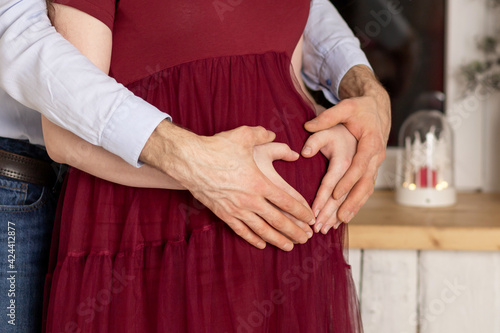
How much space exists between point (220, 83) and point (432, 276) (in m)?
0.89

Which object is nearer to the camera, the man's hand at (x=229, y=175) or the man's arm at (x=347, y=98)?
the man's hand at (x=229, y=175)

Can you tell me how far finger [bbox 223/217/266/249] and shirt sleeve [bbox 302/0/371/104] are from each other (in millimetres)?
470

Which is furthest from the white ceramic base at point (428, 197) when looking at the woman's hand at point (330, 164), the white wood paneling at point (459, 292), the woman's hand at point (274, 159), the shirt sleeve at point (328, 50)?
the woman's hand at point (274, 159)

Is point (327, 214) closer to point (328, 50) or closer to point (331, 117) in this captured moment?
point (331, 117)

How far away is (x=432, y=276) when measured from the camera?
4.53ft

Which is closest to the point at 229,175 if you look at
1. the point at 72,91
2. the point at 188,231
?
the point at 188,231

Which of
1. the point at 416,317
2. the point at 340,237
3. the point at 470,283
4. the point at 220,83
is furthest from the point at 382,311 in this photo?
the point at 220,83

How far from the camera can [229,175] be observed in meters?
0.69

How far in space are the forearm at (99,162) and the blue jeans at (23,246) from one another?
187mm

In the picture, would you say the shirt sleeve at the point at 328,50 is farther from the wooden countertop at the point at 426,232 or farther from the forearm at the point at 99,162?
the forearm at the point at 99,162

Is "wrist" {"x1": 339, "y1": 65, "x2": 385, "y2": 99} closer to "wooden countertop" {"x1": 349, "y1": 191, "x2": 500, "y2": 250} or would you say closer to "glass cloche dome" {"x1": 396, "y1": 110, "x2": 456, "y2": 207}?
"wooden countertop" {"x1": 349, "y1": 191, "x2": 500, "y2": 250}

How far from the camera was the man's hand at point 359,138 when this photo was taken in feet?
2.68

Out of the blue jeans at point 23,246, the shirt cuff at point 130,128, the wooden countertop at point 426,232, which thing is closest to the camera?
the shirt cuff at point 130,128

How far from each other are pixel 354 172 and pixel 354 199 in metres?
0.04
